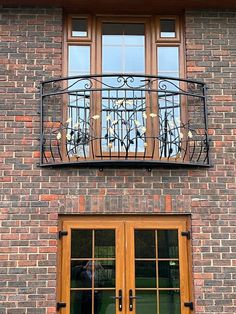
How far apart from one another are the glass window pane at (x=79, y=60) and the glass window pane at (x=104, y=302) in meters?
2.76

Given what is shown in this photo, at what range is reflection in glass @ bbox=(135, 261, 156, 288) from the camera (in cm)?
610

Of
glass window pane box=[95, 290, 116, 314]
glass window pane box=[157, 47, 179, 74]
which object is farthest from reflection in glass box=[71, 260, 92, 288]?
glass window pane box=[157, 47, 179, 74]

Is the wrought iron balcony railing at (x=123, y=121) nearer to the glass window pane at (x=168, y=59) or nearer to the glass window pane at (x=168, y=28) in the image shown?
the glass window pane at (x=168, y=59)

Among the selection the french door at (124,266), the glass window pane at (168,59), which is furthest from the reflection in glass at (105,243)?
the glass window pane at (168,59)

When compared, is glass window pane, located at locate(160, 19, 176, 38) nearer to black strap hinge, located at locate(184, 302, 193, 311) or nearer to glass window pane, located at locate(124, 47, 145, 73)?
glass window pane, located at locate(124, 47, 145, 73)

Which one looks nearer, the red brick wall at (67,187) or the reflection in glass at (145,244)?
the red brick wall at (67,187)

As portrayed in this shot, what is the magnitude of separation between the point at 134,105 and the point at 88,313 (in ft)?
8.40

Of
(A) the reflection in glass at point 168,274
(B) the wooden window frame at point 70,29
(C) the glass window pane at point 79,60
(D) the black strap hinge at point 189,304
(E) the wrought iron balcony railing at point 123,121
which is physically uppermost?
(B) the wooden window frame at point 70,29

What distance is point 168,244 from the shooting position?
623cm

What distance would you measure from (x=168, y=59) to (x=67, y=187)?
7.03 feet

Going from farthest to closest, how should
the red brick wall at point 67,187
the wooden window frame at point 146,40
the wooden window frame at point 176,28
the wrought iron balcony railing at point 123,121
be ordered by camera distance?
the wooden window frame at point 176,28 → the wooden window frame at point 146,40 → the wrought iron balcony railing at point 123,121 → the red brick wall at point 67,187

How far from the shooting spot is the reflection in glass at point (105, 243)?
20.2 feet

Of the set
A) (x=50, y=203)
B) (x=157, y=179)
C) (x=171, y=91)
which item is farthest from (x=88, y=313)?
(x=171, y=91)

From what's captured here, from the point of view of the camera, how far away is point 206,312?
5.98m
